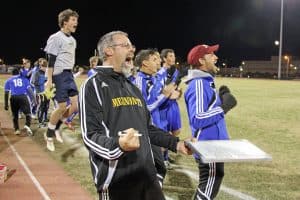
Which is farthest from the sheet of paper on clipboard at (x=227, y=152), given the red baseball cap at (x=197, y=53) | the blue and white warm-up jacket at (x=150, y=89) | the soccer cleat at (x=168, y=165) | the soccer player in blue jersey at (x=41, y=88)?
the soccer player in blue jersey at (x=41, y=88)

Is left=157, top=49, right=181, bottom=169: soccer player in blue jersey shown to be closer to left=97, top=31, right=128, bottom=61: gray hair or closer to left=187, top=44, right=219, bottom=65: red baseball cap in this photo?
left=187, top=44, right=219, bottom=65: red baseball cap

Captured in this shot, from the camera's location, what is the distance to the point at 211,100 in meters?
4.31

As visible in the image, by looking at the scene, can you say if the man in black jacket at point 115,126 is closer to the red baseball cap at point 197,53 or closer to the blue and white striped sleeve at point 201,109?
the blue and white striped sleeve at point 201,109

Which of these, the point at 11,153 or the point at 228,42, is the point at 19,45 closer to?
the point at 228,42

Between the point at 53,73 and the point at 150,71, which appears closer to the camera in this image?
the point at 150,71

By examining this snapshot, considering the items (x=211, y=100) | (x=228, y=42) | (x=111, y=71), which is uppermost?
(x=111, y=71)

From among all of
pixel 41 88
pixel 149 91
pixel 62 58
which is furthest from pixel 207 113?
pixel 41 88

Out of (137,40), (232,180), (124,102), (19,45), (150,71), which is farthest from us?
(137,40)

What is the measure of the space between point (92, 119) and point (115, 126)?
0.16m

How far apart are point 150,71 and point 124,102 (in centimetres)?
344

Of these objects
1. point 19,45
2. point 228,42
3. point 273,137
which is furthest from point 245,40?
point 273,137

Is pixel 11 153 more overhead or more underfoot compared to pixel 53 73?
more underfoot

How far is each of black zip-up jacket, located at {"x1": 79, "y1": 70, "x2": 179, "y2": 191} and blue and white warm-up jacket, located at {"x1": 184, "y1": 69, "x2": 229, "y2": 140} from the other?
4.05 ft

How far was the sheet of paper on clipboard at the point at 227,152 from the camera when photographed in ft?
9.61
